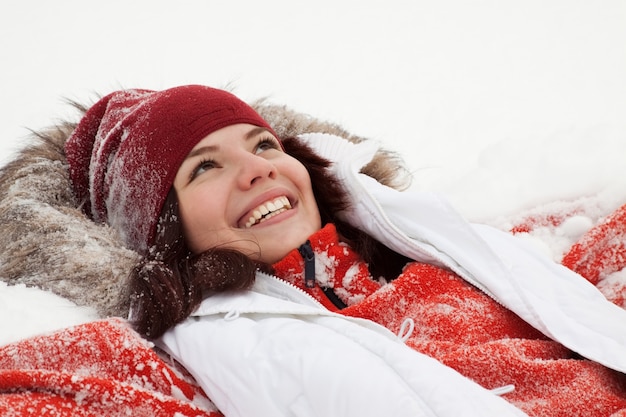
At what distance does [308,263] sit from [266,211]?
7.0 inches

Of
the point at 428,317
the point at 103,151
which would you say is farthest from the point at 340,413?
the point at 103,151

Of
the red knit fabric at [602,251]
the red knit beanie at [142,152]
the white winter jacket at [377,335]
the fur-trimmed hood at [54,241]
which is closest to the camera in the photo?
the white winter jacket at [377,335]

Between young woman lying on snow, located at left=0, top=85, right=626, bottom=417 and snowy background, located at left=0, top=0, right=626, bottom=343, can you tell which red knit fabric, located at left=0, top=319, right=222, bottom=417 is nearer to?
young woman lying on snow, located at left=0, top=85, right=626, bottom=417

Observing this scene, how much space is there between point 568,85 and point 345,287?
8.21 feet

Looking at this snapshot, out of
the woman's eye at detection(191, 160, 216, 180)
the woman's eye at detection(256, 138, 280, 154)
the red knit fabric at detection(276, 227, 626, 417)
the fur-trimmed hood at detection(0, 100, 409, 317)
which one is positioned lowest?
the red knit fabric at detection(276, 227, 626, 417)

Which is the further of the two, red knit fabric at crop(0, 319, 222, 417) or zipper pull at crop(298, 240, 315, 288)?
zipper pull at crop(298, 240, 315, 288)

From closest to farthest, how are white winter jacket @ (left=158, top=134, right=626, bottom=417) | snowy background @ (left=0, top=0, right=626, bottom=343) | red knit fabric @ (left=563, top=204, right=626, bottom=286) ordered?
white winter jacket @ (left=158, top=134, right=626, bottom=417)
red knit fabric @ (left=563, top=204, right=626, bottom=286)
snowy background @ (left=0, top=0, right=626, bottom=343)

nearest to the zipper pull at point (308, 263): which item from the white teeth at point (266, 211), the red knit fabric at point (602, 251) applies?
the white teeth at point (266, 211)

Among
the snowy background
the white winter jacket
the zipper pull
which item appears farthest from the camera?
the snowy background

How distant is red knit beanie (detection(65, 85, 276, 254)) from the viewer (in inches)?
64.9

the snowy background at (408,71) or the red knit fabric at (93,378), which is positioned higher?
the snowy background at (408,71)

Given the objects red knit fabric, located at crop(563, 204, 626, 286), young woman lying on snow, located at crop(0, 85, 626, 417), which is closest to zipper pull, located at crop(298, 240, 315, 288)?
young woman lying on snow, located at crop(0, 85, 626, 417)

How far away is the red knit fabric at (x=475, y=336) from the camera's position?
128 cm

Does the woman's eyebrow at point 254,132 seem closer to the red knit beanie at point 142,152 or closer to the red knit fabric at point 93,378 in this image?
the red knit beanie at point 142,152
